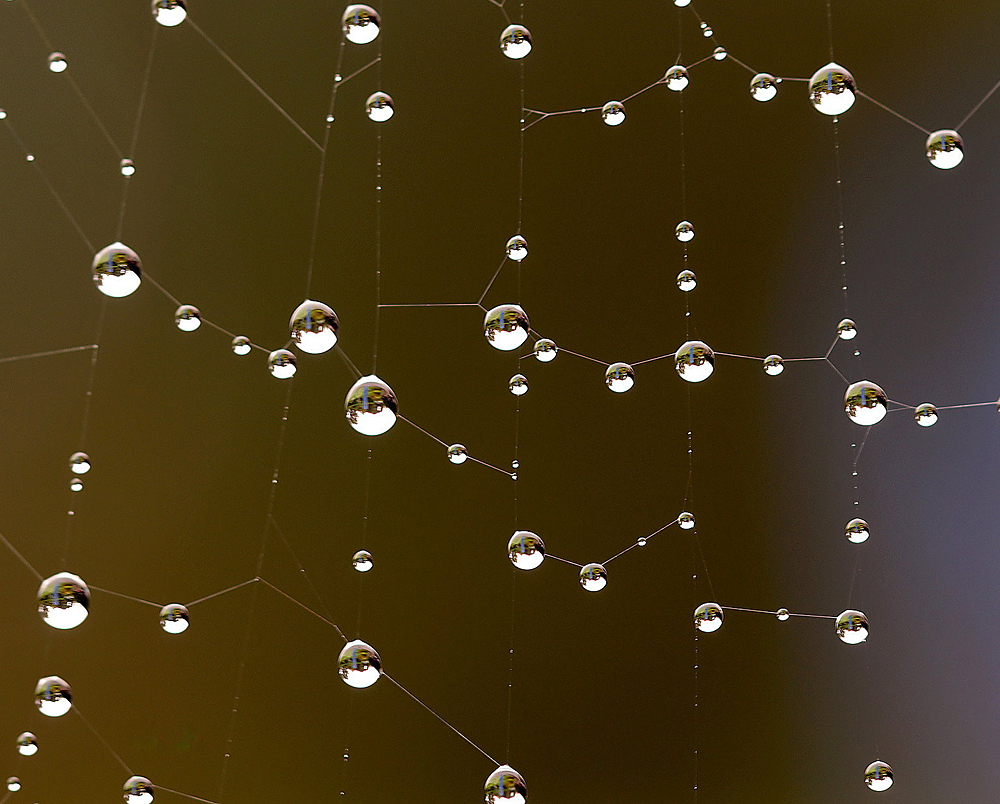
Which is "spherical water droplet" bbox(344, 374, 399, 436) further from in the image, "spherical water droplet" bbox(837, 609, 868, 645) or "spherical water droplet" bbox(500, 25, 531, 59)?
"spherical water droplet" bbox(837, 609, 868, 645)

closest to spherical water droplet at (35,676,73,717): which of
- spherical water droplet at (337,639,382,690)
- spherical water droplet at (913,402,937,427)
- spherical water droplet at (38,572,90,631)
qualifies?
spherical water droplet at (38,572,90,631)

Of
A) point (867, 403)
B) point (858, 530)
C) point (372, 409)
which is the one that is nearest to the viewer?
point (372, 409)

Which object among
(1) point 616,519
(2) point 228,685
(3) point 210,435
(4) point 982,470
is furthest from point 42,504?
(4) point 982,470

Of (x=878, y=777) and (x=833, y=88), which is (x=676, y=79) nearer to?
(x=833, y=88)

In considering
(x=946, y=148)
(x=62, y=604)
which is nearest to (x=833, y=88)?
(x=946, y=148)

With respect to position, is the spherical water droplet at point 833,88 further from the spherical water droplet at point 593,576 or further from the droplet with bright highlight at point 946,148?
the spherical water droplet at point 593,576

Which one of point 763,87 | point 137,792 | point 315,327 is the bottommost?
point 137,792

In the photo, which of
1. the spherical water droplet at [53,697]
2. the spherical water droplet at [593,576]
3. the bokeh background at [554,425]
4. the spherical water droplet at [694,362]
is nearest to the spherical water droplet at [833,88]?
the spherical water droplet at [694,362]

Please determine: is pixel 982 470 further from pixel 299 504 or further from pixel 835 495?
pixel 299 504
